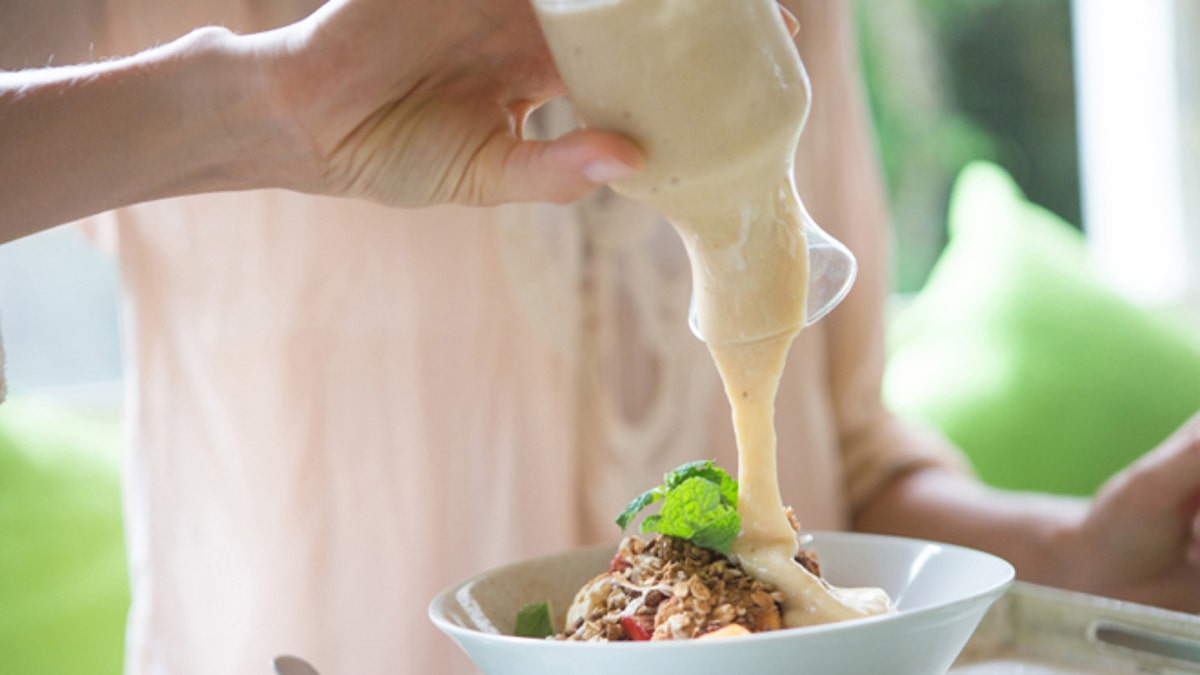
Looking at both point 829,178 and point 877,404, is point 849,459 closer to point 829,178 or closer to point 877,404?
point 877,404

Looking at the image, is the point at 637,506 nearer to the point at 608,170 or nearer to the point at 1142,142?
the point at 608,170

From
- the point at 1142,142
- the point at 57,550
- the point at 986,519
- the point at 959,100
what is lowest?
the point at 986,519

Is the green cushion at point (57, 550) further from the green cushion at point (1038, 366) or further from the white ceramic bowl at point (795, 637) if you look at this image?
the green cushion at point (1038, 366)

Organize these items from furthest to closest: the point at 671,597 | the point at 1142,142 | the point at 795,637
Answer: the point at 1142,142, the point at 671,597, the point at 795,637

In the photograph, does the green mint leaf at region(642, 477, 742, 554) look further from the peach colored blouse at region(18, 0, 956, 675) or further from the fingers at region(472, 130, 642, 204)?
the peach colored blouse at region(18, 0, 956, 675)

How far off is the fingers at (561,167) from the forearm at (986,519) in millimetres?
747

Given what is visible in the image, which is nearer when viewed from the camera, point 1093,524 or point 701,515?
point 701,515

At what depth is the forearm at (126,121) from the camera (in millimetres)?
558

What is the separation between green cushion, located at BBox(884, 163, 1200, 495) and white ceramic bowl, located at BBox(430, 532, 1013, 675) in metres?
1.06

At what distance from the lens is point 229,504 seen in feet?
3.02

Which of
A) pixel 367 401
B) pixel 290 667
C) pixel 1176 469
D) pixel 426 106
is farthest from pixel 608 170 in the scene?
pixel 1176 469

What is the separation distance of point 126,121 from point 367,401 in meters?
0.43

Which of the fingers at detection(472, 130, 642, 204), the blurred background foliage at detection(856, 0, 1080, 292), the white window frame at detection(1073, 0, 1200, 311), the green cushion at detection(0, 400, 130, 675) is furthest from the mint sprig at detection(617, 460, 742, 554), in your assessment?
the blurred background foliage at detection(856, 0, 1080, 292)

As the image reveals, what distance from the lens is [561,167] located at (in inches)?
21.4
